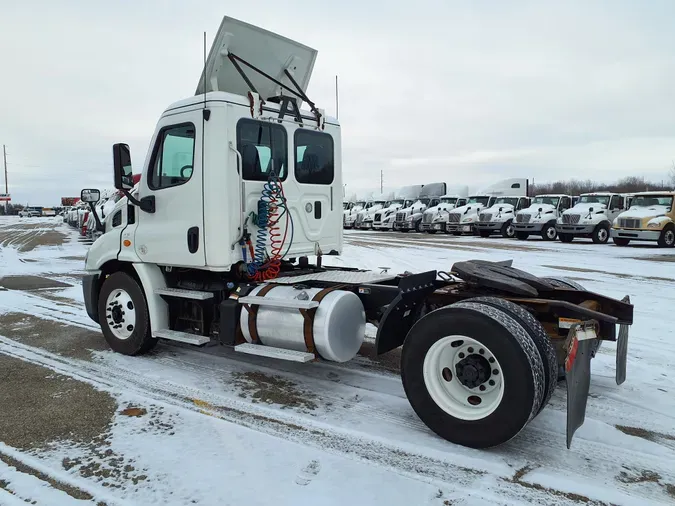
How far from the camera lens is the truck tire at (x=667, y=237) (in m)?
19.9

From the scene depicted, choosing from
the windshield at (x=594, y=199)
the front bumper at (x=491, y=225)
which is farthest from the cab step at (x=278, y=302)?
the front bumper at (x=491, y=225)

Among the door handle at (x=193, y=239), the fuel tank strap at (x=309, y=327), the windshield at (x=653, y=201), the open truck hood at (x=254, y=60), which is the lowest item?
the fuel tank strap at (x=309, y=327)

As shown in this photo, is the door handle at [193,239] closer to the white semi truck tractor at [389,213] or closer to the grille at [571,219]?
→ the grille at [571,219]

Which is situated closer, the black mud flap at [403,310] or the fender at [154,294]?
the black mud flap at [403,310]

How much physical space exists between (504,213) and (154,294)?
23770 mm

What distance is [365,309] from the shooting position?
502 centimetres

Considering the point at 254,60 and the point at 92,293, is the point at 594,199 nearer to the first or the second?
the point at 254,60

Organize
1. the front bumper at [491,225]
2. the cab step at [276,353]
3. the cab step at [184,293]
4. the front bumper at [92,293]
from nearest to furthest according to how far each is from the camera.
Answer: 1. the cab step at [276,353]
2. the cab step at [184,293]
3. the front bumper at [92,293]
4. the front bumper at [491,225]

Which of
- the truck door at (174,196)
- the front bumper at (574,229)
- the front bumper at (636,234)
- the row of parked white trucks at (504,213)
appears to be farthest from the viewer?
the row of parked white trucks at (504,213)

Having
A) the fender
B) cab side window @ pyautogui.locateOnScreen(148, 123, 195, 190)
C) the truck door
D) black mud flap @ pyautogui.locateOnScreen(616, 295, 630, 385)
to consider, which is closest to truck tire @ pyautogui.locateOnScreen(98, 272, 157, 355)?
the fender

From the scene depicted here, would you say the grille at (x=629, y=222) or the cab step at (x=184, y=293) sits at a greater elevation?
the grille at (x=629, y=222)

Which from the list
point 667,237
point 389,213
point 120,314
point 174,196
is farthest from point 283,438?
point 389,213

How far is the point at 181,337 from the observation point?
5.33m

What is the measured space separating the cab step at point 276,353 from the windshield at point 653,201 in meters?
21.1
